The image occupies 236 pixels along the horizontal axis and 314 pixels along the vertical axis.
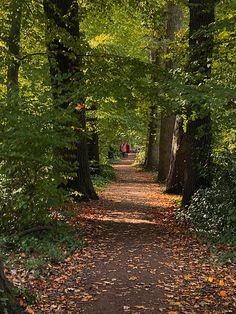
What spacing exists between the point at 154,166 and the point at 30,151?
22.6m

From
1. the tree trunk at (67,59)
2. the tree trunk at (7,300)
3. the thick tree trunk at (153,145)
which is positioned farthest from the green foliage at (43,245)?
the thick tree trunk at (153,145)

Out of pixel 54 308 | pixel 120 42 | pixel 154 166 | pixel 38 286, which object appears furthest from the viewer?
pixel 154 166

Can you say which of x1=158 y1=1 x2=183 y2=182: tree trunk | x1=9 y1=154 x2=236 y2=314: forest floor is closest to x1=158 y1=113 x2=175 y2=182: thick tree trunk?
x1=158 y1=1 x2=183 y2=182: tree trunk

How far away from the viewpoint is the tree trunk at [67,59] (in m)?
8.16

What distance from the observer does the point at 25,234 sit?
7.94 meters

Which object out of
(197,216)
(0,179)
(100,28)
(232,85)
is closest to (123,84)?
(232,85)

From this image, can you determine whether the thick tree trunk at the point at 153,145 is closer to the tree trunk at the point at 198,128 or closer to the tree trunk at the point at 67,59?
the tree trunk at the point at 67,59

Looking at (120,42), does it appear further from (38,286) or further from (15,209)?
(38,286)

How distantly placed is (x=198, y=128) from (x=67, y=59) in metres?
3.87

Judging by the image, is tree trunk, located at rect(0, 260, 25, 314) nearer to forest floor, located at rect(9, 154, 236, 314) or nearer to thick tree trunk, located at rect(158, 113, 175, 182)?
forest floor, located at rect(9, 154, 236, 314)

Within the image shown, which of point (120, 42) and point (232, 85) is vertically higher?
point (120, 42)

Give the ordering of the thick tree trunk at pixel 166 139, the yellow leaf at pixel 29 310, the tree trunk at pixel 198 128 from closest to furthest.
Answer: the yellow leaf at pixel 29 310 → the tree trunk at pixel 198 128 → the thick tree trunk at pixel 166 139

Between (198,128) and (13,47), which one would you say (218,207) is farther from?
(13,47)

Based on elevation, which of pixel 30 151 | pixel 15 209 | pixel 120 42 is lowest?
pixel 15 209
